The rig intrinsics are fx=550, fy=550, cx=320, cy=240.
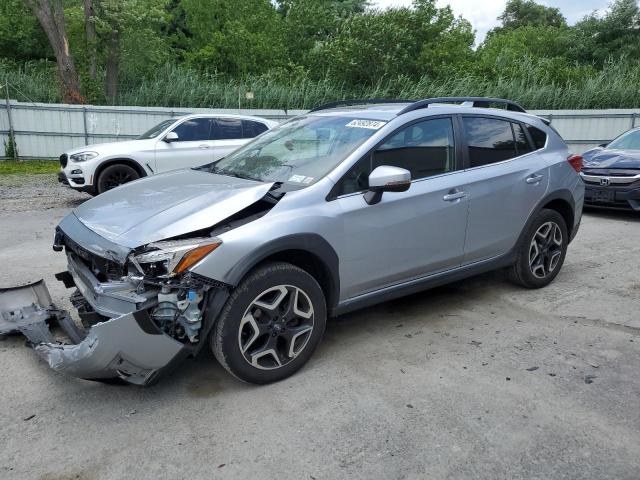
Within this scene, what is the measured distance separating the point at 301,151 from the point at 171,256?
1508mm

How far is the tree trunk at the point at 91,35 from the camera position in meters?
20.6

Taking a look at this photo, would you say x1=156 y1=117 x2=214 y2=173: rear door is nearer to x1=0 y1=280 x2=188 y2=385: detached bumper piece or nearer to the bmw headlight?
the bmw headlight

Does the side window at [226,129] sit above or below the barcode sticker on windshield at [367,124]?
below

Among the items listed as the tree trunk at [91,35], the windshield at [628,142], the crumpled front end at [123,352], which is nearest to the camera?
the crumpled front end at [123,352]

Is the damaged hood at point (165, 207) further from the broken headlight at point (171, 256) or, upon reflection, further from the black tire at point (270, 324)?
the black tire at point (270, 324)

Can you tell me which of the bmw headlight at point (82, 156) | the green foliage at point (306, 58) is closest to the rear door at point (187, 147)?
the bmw headlight at point (82, 156)

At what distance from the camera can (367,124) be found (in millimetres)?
4027

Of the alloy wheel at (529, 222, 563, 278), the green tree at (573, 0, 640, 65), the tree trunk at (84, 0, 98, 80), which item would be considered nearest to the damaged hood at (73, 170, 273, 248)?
the alloy wheel at (529, 222, 563, 278)

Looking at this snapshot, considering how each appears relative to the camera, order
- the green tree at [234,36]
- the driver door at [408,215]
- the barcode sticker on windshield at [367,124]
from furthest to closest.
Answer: the green tree at [234,36] < the barcode sticker on windshield at [367,124] < the driver door at [408,215]

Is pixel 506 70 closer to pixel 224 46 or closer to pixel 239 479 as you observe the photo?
pixel 224 46

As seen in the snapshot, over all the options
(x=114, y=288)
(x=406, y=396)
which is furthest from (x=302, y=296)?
(x=114, y=288)

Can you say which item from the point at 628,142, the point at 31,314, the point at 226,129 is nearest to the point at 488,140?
the point at 31,314

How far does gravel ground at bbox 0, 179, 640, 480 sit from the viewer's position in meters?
2.66

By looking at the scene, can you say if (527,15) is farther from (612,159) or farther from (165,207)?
(165,207)
